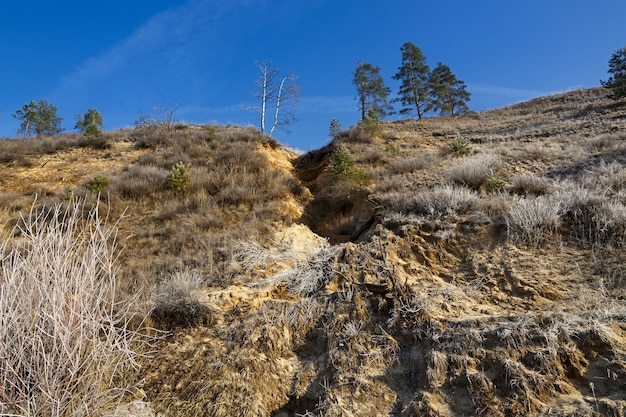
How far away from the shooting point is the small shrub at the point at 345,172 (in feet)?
28.4

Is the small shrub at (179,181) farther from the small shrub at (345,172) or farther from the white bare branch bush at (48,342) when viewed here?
the white bare branch bush at (48,342)

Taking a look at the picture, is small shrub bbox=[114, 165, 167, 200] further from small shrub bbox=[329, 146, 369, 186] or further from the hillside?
small shrub bbox=[329, 146, 369, 186]

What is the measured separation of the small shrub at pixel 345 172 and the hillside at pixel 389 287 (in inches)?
3.1

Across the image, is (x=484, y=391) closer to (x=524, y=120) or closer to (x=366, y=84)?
(x=524, y=120)

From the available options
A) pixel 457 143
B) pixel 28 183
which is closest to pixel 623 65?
pixel 457 143

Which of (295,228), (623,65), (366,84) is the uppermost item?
(366,84)

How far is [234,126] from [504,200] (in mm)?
14629

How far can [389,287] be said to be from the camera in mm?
4184

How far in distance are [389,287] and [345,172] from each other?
4.98 m

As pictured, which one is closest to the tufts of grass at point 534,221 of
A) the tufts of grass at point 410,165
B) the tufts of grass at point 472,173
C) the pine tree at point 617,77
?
the tufts of grass at point 472,173

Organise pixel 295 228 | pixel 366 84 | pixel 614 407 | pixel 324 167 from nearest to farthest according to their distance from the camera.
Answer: pixel 614 407 → pixel 295 228 → pixel 324 167 → pixel 366 84

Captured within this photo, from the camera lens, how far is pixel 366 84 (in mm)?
26344

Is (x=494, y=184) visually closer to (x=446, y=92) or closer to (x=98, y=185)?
(x=98, y=185)

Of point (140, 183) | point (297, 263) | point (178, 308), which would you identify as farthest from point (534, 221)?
point (140, 183)
